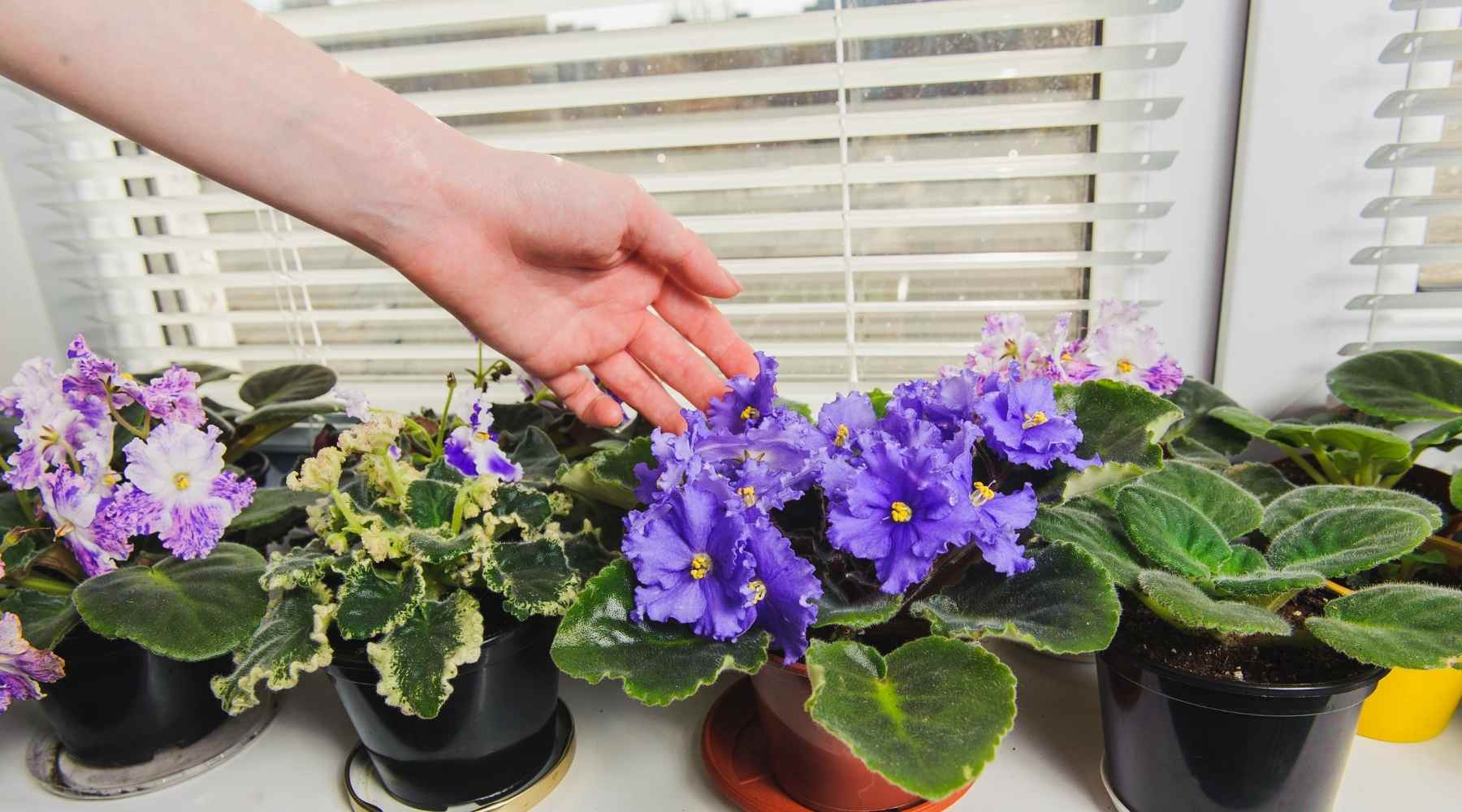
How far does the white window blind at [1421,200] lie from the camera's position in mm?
852

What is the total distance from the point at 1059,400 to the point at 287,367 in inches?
35.8

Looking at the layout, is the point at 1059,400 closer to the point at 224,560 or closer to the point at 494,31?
the point at 224,560

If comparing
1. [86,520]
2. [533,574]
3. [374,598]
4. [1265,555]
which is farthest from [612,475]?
[1265,555]

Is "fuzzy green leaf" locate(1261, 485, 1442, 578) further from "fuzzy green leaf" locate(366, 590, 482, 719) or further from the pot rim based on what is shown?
"fuzzy green leaf" locate(366, 590, 482, 719)

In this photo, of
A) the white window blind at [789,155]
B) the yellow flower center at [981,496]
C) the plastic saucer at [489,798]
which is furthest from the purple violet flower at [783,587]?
the white window blind at [789,155]

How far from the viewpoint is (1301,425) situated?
872mm

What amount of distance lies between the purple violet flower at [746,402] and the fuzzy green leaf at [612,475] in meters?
0.07

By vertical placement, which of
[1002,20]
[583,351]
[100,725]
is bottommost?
[100,725]

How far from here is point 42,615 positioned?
0.77 m

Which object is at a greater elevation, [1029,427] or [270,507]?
[1029,427]

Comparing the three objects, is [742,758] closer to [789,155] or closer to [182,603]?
[182,603]

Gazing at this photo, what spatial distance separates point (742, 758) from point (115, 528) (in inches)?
22.0

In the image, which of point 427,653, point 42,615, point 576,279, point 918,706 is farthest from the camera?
point 576,279

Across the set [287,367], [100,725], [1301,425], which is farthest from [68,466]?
[1301,425]
